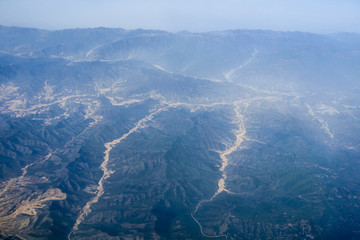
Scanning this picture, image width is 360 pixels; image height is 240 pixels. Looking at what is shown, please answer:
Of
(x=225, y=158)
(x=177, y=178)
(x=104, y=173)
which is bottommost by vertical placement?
(x=225, y=158)

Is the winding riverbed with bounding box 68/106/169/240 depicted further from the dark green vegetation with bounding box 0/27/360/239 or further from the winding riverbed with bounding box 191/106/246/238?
the winding riverbed with bounding box 191/106/246/238

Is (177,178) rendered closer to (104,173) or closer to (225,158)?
(225,158)

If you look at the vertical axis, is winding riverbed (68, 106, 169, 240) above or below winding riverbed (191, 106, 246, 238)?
above

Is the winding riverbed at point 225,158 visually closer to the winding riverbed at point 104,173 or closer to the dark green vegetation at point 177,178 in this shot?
the dark green vegetation at point 177,178

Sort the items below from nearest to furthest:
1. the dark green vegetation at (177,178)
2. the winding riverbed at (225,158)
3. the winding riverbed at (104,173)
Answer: the dark green vegetation at (177,178)
the winding riverbed at (104,173)
the winding riverbed at (225,158)

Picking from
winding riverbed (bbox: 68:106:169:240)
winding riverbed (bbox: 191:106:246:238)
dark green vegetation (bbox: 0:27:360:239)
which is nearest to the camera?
dark green vegetation (bbox: 0:27:360:239)

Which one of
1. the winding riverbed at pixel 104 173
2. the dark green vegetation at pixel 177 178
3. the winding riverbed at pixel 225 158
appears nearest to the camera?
the dark green vegetation at pixel 177 178

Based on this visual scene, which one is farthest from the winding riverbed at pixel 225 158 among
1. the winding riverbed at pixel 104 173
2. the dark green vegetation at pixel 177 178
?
the winding riverbed at pixel 104 173

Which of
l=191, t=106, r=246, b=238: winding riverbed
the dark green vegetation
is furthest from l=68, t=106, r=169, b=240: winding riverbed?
l=191, t=106, r=246, b=238: winding riverbed

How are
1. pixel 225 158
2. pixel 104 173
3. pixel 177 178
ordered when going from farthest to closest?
pixel 225 158, pixel 104 173, pixel 177 178

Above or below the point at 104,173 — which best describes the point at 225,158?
below

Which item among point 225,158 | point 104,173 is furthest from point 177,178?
point 104,173
